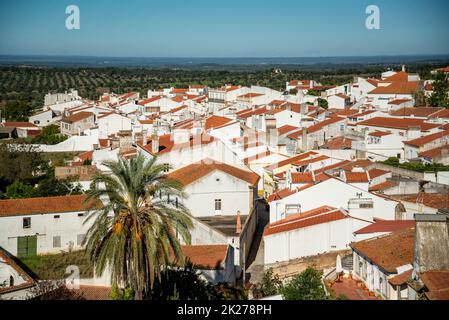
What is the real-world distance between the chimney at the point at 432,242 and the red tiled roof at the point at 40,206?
747 centimetres

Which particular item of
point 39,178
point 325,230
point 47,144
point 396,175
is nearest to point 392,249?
point 325,230

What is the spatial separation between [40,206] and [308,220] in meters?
5.69

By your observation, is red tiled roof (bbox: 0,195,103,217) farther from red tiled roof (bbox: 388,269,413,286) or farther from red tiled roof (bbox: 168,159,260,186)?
red tiled roof (bbox: 388,269,413,286)

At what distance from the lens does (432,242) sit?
27.8 ft

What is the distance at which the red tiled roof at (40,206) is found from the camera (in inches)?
549

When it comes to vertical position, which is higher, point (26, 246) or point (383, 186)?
point (383, 186)

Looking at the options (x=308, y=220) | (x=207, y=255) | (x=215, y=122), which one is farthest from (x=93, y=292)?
(x=215, y=122)

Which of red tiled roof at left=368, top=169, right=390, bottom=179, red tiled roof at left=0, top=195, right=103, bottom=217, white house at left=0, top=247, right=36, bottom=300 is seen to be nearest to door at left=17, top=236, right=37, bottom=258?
red tiled roof at left=0, top=195, right=103, bottom=217

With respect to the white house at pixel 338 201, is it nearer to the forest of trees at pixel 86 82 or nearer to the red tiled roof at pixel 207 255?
the red tiled roof at pixel 207 255

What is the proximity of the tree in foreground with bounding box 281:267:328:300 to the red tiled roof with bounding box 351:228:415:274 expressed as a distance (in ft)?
3.64

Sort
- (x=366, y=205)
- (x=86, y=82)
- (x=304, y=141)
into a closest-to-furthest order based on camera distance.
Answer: (x=366, y=205)
(x=304, y=141)
(x=86, y=82)

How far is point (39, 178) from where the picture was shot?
70.9 feet

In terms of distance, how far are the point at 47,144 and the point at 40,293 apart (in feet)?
73.4

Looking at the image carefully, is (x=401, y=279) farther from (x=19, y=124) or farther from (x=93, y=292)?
(x=19, y=124)
